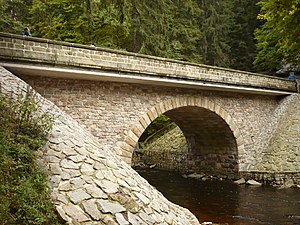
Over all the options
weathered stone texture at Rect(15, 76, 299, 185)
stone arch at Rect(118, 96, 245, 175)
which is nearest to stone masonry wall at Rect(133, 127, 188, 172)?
weathered stone texture at Rect(15, 76, 299, 185)

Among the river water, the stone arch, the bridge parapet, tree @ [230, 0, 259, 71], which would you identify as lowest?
the river water

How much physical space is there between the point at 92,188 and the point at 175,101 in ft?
25.9

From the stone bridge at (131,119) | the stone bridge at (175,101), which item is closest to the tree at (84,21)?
the stone bridge at (175,101)

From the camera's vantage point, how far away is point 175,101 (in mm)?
11875

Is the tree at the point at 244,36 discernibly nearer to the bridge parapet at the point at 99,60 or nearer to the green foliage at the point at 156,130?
the green foliage at the point at 156,130

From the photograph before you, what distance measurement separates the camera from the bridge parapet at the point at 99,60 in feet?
25.5

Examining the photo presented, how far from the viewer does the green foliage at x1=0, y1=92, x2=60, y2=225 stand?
3.52m

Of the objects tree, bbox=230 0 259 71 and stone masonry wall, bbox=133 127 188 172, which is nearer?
stone masonry wall, bbox=133 127 188 172

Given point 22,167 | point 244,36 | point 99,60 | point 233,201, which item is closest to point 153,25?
point 99,60

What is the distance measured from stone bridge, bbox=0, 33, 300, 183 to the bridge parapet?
25 mm

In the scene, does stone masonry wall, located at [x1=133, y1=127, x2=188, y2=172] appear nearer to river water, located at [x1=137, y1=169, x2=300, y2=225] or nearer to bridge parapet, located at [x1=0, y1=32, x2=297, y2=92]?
river water, located at [x1=137, y1=169, x2=300, y2=225]

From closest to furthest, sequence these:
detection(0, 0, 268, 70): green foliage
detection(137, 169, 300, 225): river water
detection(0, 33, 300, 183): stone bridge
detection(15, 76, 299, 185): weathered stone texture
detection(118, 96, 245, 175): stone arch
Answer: detection(0, 33, 300, 183): stone bridge
detection(137, 169, 300, 225): river water
detection(15, 76, 299, 185): weathered stone texture
detection(118, 96, 245, 175): stone arch
detection(0, 0, 268, 70): green foliage

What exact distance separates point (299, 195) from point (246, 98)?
5.37 metres

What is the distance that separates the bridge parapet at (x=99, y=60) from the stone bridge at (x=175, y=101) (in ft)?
0.08
